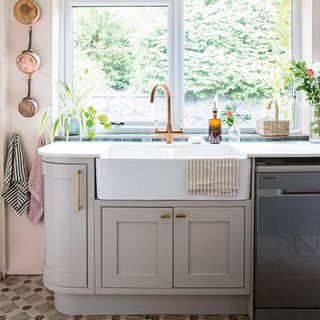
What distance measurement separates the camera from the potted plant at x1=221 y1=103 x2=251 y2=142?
10.4 feet

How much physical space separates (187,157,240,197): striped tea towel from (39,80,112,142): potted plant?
0.90m

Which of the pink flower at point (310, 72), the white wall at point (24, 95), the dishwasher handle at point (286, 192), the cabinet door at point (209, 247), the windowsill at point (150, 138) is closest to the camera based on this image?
the dishwasher handle at point (286, 192)

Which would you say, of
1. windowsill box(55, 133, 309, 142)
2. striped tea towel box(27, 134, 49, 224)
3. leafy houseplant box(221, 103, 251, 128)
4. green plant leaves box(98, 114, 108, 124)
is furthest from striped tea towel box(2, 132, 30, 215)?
leafy houseplant box(221, 103, 251, 128)

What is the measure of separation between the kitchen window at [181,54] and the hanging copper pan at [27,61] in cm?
34

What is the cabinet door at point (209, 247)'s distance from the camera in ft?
8.30

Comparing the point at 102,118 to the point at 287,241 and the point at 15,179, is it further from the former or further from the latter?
the point at 287,241

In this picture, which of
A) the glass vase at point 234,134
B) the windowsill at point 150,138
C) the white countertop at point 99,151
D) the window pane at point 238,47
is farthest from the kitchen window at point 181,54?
the white countertop at point 99,151

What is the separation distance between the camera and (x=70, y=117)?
3.16 metres

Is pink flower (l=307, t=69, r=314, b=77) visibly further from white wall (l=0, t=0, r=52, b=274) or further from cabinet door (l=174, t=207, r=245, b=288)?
white wall (l=0, t=0, r=52, b=274)

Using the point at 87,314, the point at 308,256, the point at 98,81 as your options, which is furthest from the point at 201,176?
the point at 98,81

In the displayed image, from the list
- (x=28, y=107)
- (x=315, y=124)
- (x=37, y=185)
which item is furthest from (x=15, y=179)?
(x=315, y=124)

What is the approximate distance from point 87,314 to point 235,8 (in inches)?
87.3

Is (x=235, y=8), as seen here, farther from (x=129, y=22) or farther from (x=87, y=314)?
(x=87, y=314)

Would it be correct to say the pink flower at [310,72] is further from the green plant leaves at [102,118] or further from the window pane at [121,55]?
the green plant leaves at [102,118]
